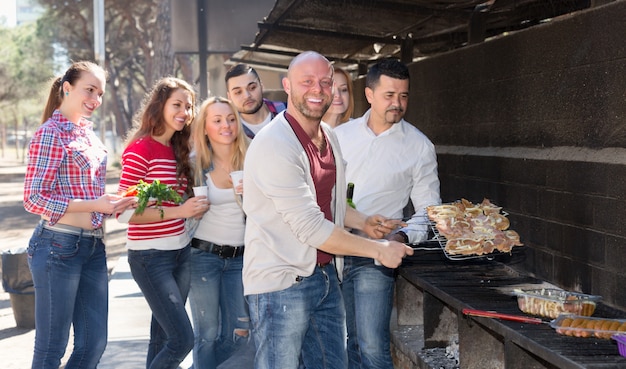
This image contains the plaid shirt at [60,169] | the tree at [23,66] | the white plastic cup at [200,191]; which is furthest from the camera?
the tree at [23,66]

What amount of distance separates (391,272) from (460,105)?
8.96 feet

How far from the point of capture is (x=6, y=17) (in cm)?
6200

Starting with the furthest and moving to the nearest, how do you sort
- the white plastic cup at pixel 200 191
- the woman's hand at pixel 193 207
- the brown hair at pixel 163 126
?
1. the brown hair at pixel 163 126
2. the white plastic cup at pixel 200 191
3. the woman's hand at pixel 193 207

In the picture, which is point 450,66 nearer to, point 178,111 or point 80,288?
point 178,111

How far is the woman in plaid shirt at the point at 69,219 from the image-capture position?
522 centimetres

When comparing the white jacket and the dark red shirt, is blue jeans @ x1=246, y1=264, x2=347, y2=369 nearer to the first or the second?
the white jacket

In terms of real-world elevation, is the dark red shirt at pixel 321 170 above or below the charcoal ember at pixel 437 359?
above

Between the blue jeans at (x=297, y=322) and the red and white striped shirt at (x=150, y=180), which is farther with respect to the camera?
the red and white striped shirt at (x=150, y=180)

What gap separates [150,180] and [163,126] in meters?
0.37

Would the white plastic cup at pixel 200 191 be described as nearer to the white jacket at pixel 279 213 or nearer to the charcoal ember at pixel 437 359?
the white jacket at pixel 279 213

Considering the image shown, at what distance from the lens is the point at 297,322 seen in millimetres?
4250

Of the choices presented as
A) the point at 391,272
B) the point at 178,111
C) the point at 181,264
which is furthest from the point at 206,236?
the point at 391,272

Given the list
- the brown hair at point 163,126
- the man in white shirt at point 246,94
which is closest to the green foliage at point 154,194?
the brown hair at point 163,126

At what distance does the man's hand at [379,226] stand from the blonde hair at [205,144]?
1.20m
